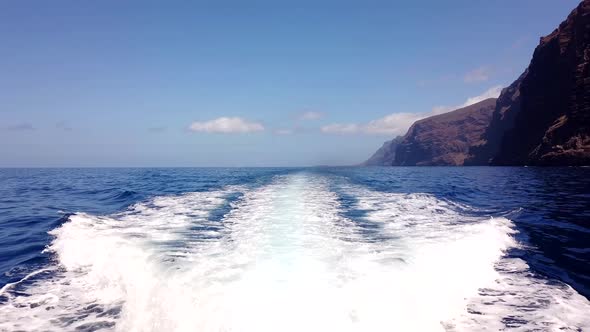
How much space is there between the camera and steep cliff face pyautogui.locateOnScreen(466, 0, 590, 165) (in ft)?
229

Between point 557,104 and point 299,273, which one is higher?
point 557,104

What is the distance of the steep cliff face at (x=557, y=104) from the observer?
229ft

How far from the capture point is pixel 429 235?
10.8m

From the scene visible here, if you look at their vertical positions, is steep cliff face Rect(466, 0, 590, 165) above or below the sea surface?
above

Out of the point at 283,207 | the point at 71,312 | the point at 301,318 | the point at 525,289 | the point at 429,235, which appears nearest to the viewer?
the point at 301,318

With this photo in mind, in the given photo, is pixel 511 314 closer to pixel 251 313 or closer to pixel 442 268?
pixel 442 268

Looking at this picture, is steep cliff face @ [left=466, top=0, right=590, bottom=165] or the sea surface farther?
steep cliff face @ [left=466, top=0, right=590, bottom=165]

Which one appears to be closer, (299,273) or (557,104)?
(299,273)

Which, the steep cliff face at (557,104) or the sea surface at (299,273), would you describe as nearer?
the sea surface at (299,273)

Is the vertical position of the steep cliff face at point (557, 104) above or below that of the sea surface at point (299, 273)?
above

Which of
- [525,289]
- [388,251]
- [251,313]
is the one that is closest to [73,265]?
[251,313]

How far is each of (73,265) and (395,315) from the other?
746 cm

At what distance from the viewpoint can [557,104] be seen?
8931cm

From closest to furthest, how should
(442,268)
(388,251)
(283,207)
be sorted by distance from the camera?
(442,268) → (388,251) → (283,207)
